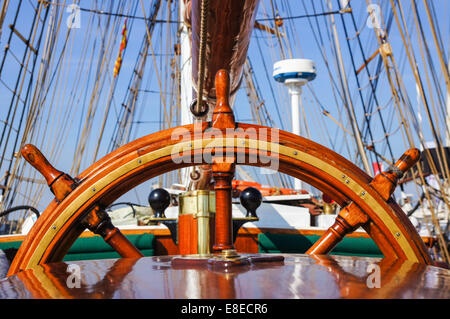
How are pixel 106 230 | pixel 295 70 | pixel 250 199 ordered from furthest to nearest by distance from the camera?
pixel 295 70 → pixel 250 199 → pixel 106 230

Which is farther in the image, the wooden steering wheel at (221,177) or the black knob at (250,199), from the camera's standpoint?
the black knob at (250,199)

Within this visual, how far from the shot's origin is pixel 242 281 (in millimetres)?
526

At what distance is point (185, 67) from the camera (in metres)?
3.15

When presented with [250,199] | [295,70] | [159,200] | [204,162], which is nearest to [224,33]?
[204,162]

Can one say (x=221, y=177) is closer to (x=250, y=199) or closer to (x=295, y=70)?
(x=250, y=199)

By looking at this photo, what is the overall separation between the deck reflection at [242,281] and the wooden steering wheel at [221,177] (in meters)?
0.08

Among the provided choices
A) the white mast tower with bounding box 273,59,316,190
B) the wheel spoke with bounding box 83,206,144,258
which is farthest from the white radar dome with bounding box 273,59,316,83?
the wheel spoke with bounding box 83,206,144,258

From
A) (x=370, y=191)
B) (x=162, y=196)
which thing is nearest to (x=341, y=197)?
(x=370, y=191)

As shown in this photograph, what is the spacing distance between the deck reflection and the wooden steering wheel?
8 centimetres

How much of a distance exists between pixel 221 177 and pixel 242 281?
274 millimetres

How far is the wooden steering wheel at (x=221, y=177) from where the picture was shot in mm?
753

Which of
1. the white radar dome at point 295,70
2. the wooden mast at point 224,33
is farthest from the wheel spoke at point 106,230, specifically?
the white radar dome at point 295,70

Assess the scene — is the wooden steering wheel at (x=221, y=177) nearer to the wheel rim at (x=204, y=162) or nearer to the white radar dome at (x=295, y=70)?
the wheel rim at (x=204, y=162)
